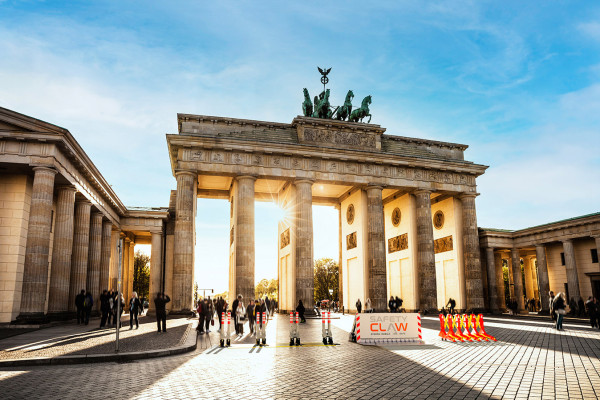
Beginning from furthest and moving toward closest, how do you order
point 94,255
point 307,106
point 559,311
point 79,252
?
1. point 307,106
2. point 94,255
3. point 79,252
4. point 559,311

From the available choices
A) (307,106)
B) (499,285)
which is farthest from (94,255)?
(499,285)

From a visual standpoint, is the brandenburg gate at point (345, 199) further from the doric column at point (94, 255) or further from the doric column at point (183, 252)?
the doric column at point (94, 255)

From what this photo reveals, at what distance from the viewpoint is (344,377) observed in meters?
9.60

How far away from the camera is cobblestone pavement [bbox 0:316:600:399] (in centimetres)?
804

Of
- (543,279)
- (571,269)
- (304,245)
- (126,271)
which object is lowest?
(543,279)

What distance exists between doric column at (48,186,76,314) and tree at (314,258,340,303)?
6350cm

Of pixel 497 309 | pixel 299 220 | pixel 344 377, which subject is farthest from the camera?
pixel 497 309

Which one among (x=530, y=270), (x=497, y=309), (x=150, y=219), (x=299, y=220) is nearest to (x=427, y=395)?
(x=299, y=220)

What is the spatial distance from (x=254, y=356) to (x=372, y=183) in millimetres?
26769

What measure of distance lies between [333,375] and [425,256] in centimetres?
3064

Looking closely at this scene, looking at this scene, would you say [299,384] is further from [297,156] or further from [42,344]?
[297,156]

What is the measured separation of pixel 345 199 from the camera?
1756 inches

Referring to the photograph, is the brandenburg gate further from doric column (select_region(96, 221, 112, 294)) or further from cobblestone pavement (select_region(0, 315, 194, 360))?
cobblestone pavement (select_region(0, 315, 194, 360))

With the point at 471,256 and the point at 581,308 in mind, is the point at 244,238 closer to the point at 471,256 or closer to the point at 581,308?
the point at 471,256
